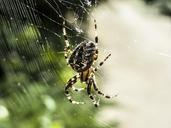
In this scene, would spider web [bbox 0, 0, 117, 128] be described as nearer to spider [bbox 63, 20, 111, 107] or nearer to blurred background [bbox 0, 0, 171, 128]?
blurred background [bbox 0, 0, 171, 128]

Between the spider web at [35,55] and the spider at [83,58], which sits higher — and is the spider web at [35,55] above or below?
below

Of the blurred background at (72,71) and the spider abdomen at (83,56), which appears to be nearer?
the spider abdomen at (83,56)

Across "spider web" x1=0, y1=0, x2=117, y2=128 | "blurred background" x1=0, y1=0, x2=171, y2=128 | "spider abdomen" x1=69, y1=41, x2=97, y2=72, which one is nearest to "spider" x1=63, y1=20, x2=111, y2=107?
"spider abdomen" x1=69, y1=41, x2=97, y2=72

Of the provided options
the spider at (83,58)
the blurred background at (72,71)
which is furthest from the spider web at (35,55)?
the spider at (83,58)

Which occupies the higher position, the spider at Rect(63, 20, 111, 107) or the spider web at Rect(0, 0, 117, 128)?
the spider at Rect(63, 20, 111, 107)

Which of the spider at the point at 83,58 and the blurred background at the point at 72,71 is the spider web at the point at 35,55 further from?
the spider at the point at 83,58

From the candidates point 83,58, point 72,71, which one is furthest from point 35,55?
point 83,58
